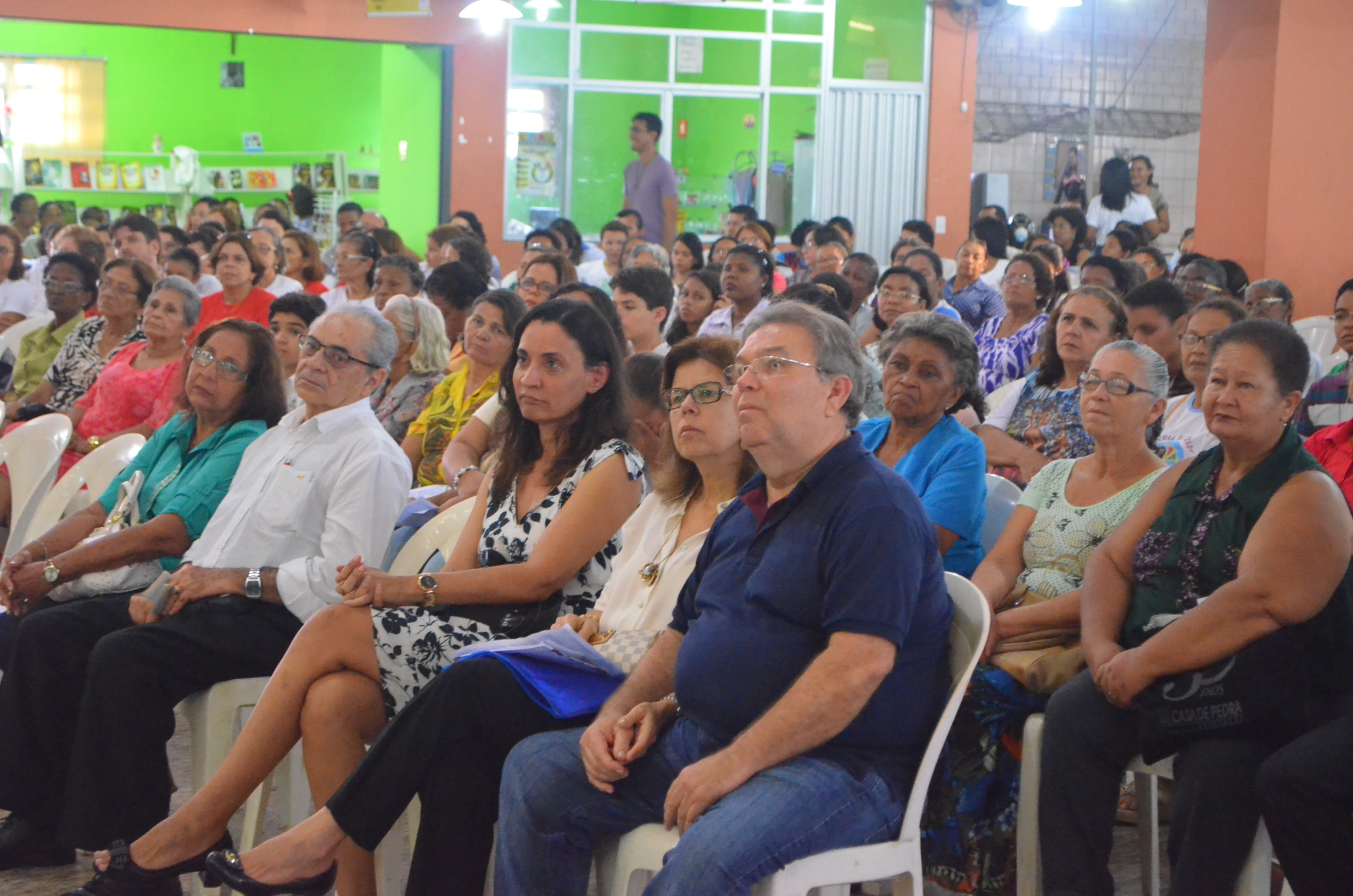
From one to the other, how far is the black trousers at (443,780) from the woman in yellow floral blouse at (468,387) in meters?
2.05

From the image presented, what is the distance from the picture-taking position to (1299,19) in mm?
6961

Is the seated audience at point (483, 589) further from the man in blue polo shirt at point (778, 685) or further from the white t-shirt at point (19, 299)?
the white t-shirt at point (19, 299)

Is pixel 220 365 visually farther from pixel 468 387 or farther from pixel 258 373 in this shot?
pixel 468 387

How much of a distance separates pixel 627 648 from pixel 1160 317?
8.27ft

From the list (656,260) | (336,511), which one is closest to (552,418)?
(336,511)

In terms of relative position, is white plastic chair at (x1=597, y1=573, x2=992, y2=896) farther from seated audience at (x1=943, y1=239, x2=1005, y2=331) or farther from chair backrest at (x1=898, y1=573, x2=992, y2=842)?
seated audience at (x1=943, y1=239, x2=1005, y2=331)

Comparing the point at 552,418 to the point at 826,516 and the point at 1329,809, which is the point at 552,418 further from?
the point at 1329,809

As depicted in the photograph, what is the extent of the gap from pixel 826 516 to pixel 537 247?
5.49m

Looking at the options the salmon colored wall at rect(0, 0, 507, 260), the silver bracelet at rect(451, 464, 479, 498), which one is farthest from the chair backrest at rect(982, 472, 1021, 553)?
the salmon colored wall at rect(0, 0, 507, 260)

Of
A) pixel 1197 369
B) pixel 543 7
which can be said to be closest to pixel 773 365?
pixel 1197 369

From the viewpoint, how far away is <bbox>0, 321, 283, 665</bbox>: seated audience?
309 centimetres

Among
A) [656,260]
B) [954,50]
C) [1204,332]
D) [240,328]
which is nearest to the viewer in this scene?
[240,328]

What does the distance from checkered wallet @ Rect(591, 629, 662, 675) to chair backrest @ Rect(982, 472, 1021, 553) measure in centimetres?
108

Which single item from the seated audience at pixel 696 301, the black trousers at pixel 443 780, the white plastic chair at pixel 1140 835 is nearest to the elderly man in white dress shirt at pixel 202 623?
the black trousers at pixel 443 780
